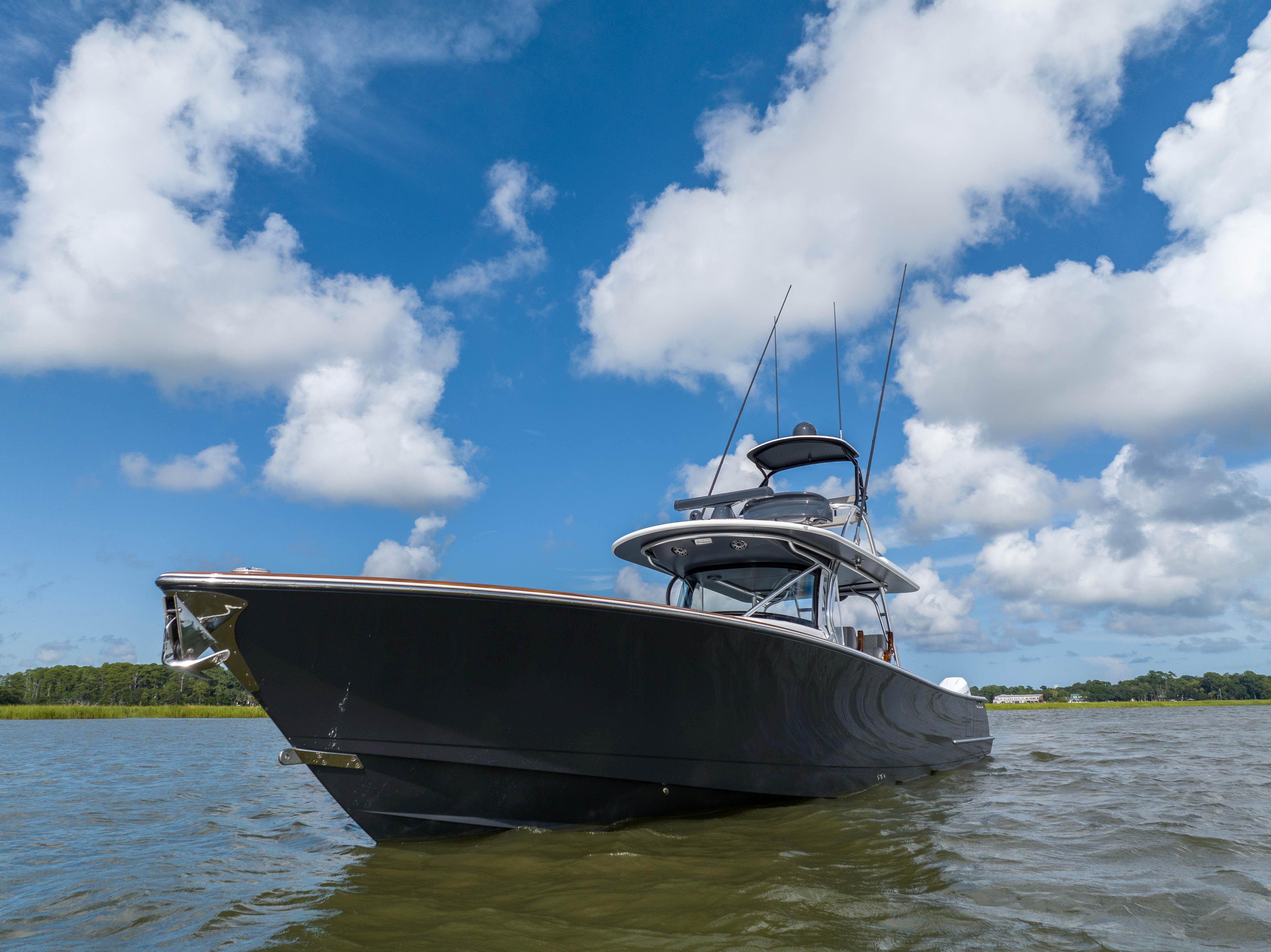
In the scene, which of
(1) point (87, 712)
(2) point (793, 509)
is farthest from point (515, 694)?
(1) point (87, 712)

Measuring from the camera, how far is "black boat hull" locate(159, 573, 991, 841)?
12.3 ft

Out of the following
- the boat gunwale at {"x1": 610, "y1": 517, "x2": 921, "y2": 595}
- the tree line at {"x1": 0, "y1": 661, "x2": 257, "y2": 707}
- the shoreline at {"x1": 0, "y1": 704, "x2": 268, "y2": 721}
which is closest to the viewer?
the boat gunwale at {"x1": 610, "y1": 517, "x2": 921, "y2": 595}

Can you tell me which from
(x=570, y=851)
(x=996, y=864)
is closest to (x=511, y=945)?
(x=570, y=851)

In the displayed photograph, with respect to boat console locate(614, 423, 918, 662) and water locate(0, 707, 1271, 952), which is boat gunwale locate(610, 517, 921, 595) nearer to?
boat console locate(614, 423, 918, 662)

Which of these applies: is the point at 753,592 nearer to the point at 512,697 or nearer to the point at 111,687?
the point at 512,697

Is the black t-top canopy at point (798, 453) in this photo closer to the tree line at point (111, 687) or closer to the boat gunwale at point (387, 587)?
the boat gunwale at point (387, 587)

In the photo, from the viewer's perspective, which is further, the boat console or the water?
the boat console

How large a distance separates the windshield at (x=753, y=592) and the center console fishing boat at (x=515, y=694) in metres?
0.77

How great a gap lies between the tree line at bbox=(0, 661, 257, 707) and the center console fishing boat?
49.7 m

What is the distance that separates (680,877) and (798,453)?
5.32 metres

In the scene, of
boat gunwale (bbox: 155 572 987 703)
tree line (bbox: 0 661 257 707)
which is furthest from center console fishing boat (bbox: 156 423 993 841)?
tree line (bbox: 0 661 257 707)

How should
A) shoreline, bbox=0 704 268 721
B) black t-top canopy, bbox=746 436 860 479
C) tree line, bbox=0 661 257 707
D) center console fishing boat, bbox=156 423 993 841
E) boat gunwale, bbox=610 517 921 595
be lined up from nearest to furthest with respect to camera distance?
center console fishing boat, bbox=156 423 993 841 < boat gunwale, bbox=610 517 921 595 < black t-top canopy, bbox=746 436 860 479 < shoreline, bbox=0 704 268 721 < tree line, bbox=0 661 257 707

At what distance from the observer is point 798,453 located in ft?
26.4

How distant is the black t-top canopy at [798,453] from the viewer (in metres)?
7.80
